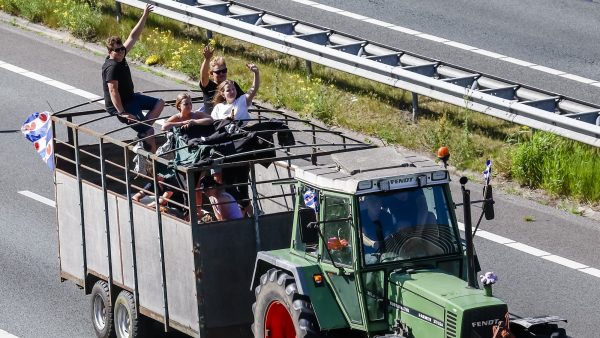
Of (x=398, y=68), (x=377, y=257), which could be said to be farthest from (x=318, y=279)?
(x=398, y=68)

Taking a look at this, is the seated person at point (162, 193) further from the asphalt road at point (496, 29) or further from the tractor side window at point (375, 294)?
the asphalt road at point (496, 29)

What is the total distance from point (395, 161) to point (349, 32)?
12025 millimetres

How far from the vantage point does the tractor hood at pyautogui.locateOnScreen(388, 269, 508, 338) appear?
1042 centimetres

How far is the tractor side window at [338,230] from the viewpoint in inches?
441

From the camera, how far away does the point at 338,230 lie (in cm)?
1134

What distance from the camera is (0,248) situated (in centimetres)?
1658

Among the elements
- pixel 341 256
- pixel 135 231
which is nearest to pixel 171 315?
pixel 135 231

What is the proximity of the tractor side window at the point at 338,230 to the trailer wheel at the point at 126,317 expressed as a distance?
8.65 ft

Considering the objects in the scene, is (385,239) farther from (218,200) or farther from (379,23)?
Result: (379,23)

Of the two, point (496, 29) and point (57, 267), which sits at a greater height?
point (496, 29)

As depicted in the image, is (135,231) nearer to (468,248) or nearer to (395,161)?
(395,161)

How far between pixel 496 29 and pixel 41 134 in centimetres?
1130

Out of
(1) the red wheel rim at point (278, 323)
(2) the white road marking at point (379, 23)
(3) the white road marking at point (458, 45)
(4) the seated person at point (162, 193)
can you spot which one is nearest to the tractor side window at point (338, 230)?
(1) the red wheel rim at point (278, 323)

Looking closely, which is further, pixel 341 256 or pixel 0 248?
pixel 0 248
